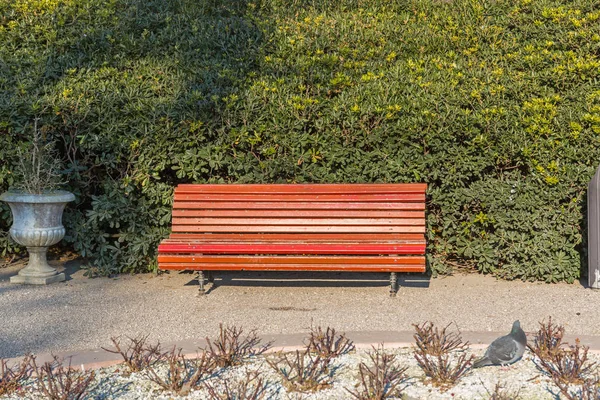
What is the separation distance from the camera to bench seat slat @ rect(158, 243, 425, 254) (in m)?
5.96

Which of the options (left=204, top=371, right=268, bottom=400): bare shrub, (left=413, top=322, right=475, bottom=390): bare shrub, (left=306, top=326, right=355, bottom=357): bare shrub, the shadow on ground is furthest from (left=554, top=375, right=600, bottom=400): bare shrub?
the shadow on ground

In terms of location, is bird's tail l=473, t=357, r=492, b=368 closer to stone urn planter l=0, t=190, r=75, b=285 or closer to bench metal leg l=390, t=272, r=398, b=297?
bench metal leg l=390, t=272, r=398, b=297

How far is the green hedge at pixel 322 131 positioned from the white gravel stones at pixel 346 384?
2556mm

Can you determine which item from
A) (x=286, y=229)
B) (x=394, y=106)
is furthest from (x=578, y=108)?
(x=286, y=229)

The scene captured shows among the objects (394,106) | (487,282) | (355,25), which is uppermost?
(355,25)

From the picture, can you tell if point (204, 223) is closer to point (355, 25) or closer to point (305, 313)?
point (305, 313)

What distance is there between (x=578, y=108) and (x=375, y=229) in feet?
7.19

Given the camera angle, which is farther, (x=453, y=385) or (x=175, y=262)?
(x=175, y=262)

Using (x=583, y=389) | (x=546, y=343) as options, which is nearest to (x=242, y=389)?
(x=583, y=389)

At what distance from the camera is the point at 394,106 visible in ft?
22.8

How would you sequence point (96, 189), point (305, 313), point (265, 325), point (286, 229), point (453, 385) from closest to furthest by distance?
point (453, 385) → point (265, 325) → point (305, 313) → point (286, 229) → point (96, 189)

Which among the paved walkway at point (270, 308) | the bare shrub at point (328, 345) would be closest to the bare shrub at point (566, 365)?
the paved walkway at point (270, 308)

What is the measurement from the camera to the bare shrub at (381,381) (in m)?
3.63

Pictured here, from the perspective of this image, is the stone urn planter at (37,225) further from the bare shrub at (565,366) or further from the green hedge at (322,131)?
the bare shrub at (565,366)
